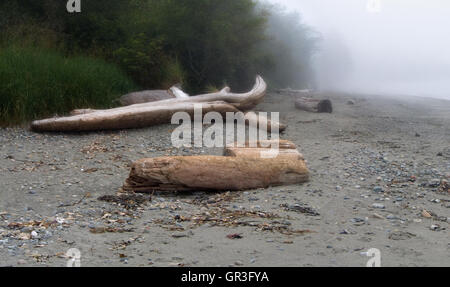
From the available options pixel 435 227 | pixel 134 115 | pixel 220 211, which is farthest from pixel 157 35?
pixel 435 227

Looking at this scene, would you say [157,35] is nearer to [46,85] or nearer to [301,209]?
[46,85]

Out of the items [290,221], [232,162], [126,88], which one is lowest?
[290,221]

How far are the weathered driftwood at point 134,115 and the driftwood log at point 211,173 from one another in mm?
2945

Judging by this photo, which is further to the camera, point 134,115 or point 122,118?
point 134,115

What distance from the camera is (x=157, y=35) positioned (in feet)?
39.9

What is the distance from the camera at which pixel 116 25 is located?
12.5 metres

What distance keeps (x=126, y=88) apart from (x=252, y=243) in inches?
292

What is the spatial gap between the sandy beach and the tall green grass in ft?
2.15

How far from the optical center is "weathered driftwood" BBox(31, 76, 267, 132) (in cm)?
746

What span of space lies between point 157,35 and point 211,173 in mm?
8026

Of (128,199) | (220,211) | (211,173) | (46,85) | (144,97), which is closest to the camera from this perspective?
(220,211)

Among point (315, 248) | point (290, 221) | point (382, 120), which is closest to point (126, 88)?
point (382, 120)

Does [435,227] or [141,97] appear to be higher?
[141,97]
